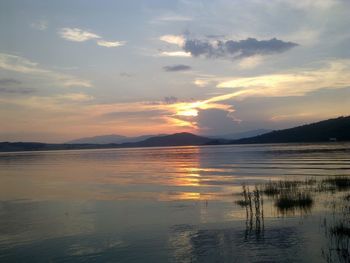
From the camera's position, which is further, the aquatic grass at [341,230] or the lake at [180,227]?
the aquatic grass at [341,230]

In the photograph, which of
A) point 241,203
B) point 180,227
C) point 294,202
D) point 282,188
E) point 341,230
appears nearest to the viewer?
point 341,230

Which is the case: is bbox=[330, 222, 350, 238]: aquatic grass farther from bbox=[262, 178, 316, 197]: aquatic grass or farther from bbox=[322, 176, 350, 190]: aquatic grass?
bbox=[322, 176, 350, 190]: aquatic grass

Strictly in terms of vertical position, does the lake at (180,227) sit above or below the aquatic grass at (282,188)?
below

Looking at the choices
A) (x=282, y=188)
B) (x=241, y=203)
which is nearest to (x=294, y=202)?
(x=241, y=203)

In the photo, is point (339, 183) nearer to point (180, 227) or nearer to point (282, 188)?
point (282, 188)

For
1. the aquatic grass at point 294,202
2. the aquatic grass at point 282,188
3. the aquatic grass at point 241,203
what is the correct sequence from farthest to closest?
1. the aquatic grass at point 282,188
2. the aquatic grass at point 241,203
3. the aquatic grass at point 294,202

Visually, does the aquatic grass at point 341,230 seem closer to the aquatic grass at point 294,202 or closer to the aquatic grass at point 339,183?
the aquatic grass at point 294,202

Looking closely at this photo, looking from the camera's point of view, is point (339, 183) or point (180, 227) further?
point (339, 183)

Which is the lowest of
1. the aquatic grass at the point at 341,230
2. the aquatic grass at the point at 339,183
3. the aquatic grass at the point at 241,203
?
the aquatic grass at the point at 241,203

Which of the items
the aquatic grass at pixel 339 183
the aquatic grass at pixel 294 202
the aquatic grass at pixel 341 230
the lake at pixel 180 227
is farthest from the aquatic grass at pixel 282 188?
the aquatic grass at pixel 341 230

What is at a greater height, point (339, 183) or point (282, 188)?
point (339, 183)

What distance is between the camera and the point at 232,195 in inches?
1510

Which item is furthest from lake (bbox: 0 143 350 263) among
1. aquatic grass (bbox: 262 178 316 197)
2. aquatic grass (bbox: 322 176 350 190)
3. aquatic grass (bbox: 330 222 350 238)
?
aquatic grass (bbox: 322 176 350 190)

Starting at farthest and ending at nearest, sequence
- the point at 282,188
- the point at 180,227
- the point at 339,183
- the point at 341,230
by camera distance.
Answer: the point at 339,183
the point at 282,188
the point at 180,227
the point at 341,230
